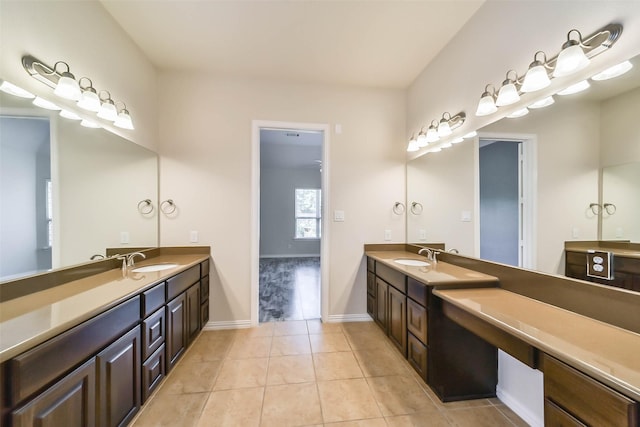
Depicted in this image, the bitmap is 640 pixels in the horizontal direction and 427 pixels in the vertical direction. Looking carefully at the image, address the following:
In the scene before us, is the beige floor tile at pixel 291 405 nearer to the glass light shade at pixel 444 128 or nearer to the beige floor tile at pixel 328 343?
the beige floor tile at pixel 328 343

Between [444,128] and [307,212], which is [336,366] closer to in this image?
[444,128]

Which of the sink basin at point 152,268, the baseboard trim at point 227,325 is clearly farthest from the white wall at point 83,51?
the baseboard trim at point 227,325

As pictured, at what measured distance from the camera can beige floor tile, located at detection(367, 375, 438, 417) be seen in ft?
5.16

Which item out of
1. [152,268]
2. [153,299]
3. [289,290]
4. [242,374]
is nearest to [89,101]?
[152,268]

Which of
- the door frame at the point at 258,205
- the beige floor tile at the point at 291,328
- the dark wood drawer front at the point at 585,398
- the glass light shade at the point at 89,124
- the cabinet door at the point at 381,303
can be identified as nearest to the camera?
the dark wood drawer front at the point at 585,398

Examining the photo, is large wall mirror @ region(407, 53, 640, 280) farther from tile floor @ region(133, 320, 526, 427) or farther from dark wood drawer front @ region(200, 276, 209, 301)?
dark wood drawer front @ region(200, 276, 209, 301)

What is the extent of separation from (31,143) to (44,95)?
1.03 ft

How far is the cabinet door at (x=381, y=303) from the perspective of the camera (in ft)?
7.86

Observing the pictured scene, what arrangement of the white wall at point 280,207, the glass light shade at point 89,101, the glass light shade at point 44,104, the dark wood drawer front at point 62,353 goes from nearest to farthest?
the dark wood drawer front at point 62,353 < the glass light shade at point 44,104 < the glass light shade at point 89,101 < the white wall at point 280,207

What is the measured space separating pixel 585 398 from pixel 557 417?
180mm

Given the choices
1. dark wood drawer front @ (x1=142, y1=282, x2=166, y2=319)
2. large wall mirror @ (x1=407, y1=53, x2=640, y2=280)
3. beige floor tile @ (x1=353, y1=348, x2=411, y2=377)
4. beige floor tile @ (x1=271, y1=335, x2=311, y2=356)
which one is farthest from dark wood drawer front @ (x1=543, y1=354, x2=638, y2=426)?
dark wood drawer front @ (x1=142, y1=282, x2=166, y2=319)

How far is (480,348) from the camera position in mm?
1671

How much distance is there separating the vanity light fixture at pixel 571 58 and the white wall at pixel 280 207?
19.9 ft

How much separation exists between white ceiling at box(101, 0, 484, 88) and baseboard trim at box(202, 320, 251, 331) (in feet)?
9.06
